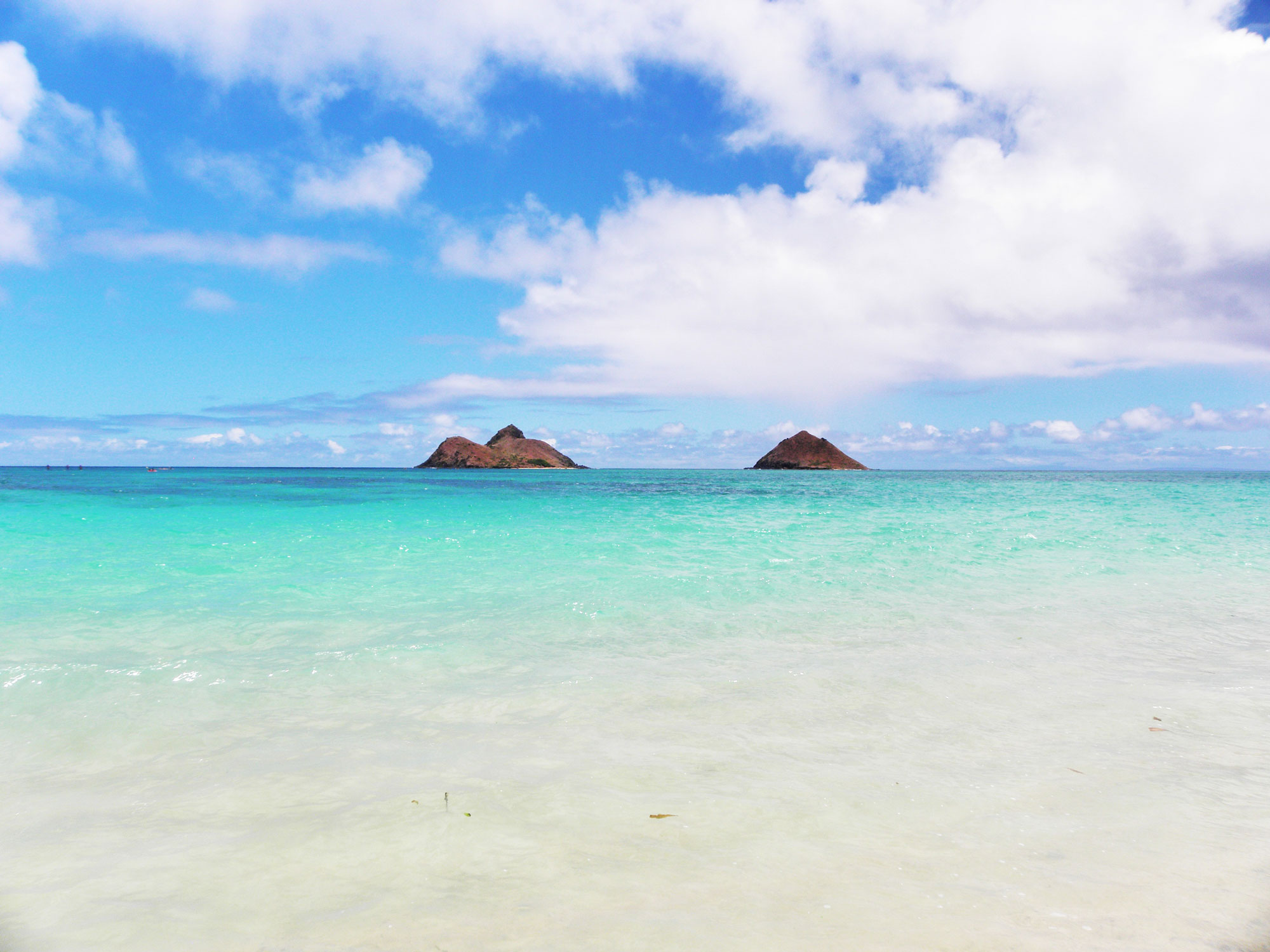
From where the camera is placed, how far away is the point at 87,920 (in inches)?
111

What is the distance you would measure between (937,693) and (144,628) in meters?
9.51

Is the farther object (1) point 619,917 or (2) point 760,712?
(2) point 760,712

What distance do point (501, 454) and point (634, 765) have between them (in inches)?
7016

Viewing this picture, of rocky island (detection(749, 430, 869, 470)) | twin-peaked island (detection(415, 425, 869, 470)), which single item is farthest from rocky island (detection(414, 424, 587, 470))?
rocky island (detection(749, 430, 869, 470))

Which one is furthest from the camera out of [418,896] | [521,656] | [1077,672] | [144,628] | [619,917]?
[144,628]

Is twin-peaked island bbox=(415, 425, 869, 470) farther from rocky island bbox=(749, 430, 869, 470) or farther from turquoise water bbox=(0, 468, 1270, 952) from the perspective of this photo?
turquoise water bbox=(0, 468, 1270, 952)

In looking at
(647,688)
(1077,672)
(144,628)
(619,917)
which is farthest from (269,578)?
(1077,672)

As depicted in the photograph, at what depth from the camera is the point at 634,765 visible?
14.2 feet

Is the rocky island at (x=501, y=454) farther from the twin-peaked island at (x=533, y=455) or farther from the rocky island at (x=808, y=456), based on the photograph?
the rocky island at (x=808, y=456)

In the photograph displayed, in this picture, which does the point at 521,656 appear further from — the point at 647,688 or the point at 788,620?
the point at 788,620

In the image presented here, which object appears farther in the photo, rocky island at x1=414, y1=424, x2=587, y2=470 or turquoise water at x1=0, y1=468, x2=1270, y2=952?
rocky island at x1=414, y1=424, x2=587, y2=470

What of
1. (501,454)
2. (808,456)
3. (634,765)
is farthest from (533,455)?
(634,765)

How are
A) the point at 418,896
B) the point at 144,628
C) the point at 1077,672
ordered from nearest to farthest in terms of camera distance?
the point at 418,896, the point at 1077,672, the point at 144,628

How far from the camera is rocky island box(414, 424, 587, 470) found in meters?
176
